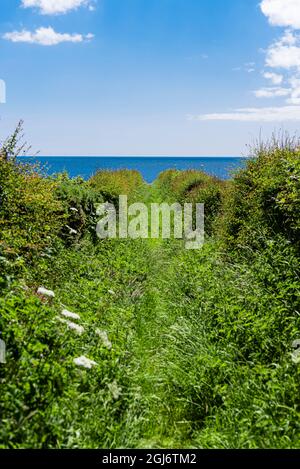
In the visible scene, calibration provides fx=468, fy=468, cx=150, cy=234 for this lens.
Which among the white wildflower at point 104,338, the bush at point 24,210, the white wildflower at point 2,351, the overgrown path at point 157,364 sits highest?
the bush at point 24,210

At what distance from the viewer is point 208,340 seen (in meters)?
4.94

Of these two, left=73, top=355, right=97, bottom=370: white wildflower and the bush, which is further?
the bush

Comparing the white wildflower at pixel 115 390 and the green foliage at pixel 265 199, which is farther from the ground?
the green foliage at pixel 265 199

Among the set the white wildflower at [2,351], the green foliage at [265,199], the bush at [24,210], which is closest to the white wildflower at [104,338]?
the white wildflower at [2,351]

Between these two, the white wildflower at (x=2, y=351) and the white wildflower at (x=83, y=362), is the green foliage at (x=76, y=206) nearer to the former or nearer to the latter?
the white wildflower at (x=83, y=362)

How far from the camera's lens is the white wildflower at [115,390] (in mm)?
3824

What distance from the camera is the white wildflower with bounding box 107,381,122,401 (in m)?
3.82

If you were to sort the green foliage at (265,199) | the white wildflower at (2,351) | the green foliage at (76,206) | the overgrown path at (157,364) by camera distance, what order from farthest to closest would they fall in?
the green foliage at (76,206) < the green foliage at (265,199) < the overgrown path at (157,364) < the white wildflower at (2,351)

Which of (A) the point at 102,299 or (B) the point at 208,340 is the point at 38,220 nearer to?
(A) the point at 102,299

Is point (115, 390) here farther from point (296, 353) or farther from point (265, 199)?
point (265, 199)

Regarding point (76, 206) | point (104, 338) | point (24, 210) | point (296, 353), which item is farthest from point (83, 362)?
point (76, 206)

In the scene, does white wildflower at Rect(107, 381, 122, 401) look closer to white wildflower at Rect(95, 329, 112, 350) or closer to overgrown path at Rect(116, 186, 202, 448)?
overgrown path at Rect(116, 186, 202, 448)

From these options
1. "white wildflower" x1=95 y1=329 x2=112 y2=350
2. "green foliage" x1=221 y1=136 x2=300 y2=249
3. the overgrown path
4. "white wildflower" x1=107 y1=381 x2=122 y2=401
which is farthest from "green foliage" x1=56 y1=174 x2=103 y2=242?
"white wildflower" x1=107 y1=381 x2=122 y2=401
